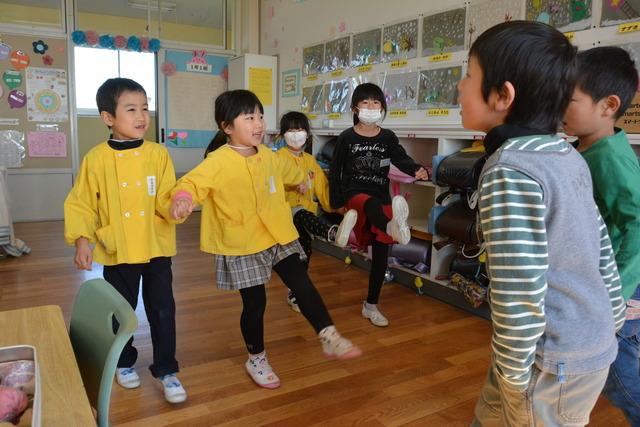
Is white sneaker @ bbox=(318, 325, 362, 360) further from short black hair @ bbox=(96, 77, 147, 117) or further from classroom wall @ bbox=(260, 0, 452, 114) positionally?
classroom wall @ bbox=(260, 0, 452, 114)

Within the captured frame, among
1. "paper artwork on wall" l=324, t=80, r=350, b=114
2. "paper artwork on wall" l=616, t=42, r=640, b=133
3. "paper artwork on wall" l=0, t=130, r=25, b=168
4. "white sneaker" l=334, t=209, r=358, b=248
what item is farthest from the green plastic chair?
"paper artwork on wall" l=0, t=130, r=25, b=168

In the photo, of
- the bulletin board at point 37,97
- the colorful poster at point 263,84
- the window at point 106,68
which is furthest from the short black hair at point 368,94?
the bulletin board at point 37,97

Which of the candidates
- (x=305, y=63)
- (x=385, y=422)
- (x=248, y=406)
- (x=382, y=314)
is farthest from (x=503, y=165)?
(x=305, y=63)

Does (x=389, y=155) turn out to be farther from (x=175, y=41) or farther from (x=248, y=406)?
(x=175, y=41)

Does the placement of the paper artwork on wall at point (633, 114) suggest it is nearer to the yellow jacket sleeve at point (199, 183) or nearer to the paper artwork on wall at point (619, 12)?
the paper artwork on wall at point (619, 12)

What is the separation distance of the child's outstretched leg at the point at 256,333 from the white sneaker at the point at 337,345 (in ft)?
1.24

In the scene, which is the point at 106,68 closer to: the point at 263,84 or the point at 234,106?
the point at 263,84

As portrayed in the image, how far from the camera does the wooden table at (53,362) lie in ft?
2.33

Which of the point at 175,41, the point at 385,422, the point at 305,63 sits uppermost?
the point at 175,41

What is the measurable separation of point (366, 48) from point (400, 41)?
451 millimetres

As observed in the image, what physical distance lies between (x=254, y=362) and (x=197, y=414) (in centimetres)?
35

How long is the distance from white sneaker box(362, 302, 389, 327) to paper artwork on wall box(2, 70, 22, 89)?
4.82m

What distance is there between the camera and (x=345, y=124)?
4.67 metres

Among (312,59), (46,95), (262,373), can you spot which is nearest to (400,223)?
(262,373)
